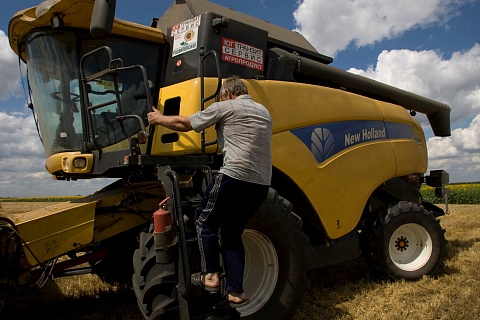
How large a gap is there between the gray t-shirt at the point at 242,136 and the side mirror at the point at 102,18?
836mm

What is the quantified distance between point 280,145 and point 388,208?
1.97m

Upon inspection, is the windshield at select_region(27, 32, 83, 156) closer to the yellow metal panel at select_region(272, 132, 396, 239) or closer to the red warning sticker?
the red warning sticker

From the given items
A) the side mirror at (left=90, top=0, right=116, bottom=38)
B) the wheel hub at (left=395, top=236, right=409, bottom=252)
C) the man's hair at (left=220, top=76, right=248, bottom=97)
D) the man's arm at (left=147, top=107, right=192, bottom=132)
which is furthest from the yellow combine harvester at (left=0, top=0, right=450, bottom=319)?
the man's hair at (left=220, top=76, right=248, bottom=97)

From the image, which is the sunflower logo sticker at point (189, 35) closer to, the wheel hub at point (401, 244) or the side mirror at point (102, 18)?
the side mirror at point (102, 18)

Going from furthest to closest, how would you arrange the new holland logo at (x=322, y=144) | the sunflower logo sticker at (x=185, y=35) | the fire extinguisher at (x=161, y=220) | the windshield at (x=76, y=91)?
1. the new holland logo at (x=322, y=144)
2. the sunflower logo sticker at (x=185, y=35)
3. the windshield at (x=76, y=91)
4. the fire extinguisher at (x=161, y=220)

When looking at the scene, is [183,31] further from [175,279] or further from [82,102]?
[175,279]

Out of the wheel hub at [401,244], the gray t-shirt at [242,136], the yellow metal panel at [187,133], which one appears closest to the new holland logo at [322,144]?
the yellow metal panel at [187,133]

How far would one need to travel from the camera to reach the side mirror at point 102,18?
2742 mm

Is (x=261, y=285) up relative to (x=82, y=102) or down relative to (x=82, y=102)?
down

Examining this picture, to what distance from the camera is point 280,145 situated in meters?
3.92

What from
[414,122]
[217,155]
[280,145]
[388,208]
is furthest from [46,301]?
[414,122]

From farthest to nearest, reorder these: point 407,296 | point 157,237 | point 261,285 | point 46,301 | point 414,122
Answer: point 414,122 < point 46,301 < point 407,296 < point 261,285 < point 157,237

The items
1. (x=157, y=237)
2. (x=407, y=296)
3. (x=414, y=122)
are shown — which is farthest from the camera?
(x=414, y=122)

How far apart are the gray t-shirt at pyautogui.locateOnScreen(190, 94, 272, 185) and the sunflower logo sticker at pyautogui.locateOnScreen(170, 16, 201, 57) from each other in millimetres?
1258
